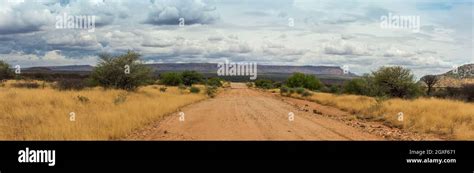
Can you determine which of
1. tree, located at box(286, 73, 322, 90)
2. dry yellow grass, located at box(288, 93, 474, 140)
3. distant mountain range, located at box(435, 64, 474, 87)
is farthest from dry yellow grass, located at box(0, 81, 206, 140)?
distant mountain range, located at box(435, 64, 474, 87)

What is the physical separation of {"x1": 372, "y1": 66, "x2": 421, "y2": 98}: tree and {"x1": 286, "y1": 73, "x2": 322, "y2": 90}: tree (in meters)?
33.6

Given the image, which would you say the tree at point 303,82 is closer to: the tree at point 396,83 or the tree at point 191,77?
the tree at point 191,77

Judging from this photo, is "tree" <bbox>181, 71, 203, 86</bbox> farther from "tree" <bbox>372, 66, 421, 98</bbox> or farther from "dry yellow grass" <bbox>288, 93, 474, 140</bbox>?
"dry yellow grass" <bbox>288, 93, 474, 140</bbox>

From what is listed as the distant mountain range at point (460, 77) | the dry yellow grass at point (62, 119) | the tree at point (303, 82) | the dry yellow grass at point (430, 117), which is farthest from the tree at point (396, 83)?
the distant mountain range at point (460, 77)

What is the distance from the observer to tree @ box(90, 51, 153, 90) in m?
33.8

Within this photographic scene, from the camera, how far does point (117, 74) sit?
34031 millimetres

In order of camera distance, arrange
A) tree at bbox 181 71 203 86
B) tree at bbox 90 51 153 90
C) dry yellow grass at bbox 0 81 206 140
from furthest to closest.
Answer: tree at bbox 181 71 203 86 < tree at bbox 90 51 153 90 < dry yellow grass at bbox 0 81 206 140

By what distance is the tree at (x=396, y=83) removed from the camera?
3656cm

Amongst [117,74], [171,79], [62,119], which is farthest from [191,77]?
[62,119]

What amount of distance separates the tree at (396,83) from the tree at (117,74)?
17366 mm
